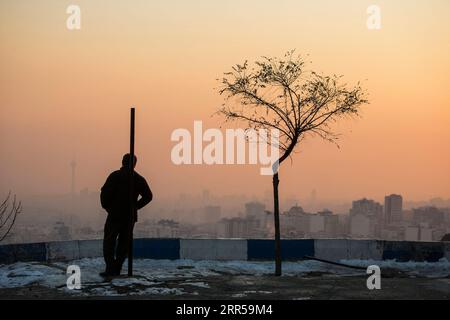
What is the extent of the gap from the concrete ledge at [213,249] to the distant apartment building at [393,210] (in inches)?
1188

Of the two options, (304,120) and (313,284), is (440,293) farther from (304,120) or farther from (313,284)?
(304,120)

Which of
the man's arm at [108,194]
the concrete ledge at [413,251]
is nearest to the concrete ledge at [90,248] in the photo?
the man's arm at [108,194]

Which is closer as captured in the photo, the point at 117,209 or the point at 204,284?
the point at 204,284

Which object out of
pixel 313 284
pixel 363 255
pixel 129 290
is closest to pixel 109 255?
pixel 129 290

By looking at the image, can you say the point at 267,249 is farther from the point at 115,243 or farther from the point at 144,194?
the point at 115,243

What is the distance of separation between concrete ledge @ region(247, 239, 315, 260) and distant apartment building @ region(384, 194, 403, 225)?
29503mm

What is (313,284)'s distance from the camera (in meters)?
11.7

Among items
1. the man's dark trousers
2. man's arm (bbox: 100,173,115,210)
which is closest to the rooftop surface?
the man's dark trousers

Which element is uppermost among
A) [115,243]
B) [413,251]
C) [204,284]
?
Answer: [115,243]

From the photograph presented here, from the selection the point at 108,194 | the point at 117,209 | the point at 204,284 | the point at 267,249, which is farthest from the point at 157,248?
the point at 204,284

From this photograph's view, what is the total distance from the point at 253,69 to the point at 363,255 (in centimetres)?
565

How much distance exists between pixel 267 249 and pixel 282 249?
376mm

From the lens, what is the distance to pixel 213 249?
16.5m
